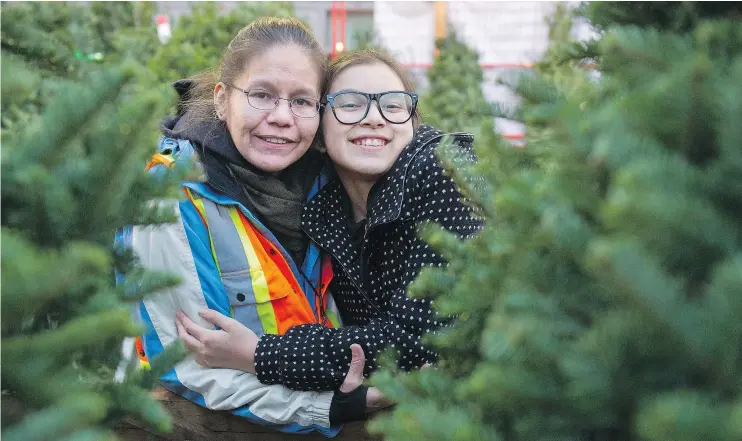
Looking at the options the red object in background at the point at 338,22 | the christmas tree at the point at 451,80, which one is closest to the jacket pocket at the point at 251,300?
the christmas tree at the point at 451,80

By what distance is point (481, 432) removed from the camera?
121 centimetres

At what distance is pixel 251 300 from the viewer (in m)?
2.71

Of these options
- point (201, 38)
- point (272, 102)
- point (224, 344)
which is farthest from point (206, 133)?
point (201, 38)

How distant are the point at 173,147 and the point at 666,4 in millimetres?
1833

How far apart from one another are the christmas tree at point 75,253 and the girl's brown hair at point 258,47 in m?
1.42

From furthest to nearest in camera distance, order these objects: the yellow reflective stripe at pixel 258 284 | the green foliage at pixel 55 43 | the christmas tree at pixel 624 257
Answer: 1. the yellow reflective stripe at pixel 258 284
2. the green foliage at pixel 55 43
3. the christmas tree at pixel 624 257

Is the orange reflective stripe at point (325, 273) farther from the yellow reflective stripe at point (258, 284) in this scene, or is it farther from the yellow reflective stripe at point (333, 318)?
the yellow reflective stripe at point (258, 284)

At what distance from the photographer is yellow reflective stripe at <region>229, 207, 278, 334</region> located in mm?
2691

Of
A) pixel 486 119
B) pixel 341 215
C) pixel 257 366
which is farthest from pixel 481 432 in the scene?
pixel 341 215

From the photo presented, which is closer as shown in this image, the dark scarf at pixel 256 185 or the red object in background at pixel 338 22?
the dark scarf at pixel 256 185

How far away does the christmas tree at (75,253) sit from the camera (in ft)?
3.88

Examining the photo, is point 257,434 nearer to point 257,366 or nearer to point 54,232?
point 257,366

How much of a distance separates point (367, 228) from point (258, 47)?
769mm

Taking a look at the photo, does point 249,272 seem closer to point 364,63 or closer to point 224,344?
point 224,344
